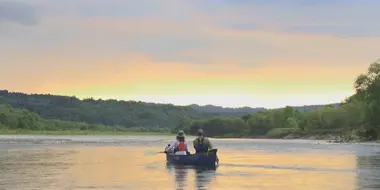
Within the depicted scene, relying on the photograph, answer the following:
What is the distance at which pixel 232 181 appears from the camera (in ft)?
104

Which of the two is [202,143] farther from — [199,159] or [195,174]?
[195,174]

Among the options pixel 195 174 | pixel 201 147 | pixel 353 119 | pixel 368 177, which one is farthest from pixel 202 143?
pixel 353 119

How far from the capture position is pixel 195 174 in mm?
35562

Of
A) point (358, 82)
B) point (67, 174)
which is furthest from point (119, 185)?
point (358, 82)

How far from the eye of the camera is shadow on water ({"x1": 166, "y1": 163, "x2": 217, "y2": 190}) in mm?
30000

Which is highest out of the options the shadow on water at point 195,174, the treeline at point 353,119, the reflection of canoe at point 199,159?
the treeline at point 353,119

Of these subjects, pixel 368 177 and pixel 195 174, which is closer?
pixel 368 177

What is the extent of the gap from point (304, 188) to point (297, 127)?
534 feet

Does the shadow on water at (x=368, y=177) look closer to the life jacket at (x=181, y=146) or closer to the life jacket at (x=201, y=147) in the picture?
the life jacket at (x=201, y=147)

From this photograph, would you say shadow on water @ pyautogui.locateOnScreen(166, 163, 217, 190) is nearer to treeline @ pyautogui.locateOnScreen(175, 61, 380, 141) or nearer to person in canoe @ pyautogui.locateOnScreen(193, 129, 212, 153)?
person in canoe @ pyautogui.locateOnScreen(193, 129, 212, 153)

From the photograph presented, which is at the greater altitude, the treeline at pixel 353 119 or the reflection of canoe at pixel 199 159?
the treeline at pixel 353 119

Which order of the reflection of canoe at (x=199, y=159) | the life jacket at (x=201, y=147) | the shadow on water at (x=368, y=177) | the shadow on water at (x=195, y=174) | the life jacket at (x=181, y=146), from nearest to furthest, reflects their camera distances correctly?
the shadow on water at (x=368, y=177)
the shadow on water at (x=195, y=174)
the reflection of canoe at (x=199, y=159)
the life jacket at (x=201, y=147)
the life jacket at (x=181, y=146)

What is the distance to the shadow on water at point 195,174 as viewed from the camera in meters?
30.0

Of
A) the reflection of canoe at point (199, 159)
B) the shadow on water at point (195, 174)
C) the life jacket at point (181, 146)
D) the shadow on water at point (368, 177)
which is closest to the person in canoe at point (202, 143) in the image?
the reflection of canoe at point (199, 159)
